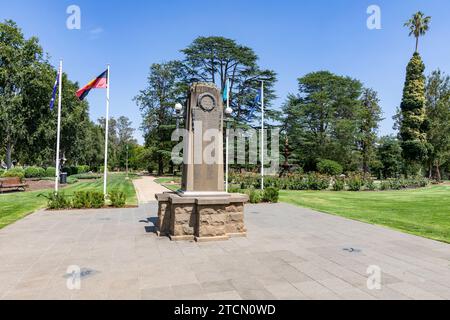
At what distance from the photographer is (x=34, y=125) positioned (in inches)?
1318

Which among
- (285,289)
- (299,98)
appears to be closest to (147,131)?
(299,98)

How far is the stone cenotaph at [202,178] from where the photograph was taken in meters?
7.92

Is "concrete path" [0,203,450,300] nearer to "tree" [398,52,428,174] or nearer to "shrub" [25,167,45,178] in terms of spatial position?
"tree" [398,52,428,174]

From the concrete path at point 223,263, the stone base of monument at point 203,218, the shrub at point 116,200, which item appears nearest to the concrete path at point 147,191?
the shrub at point 116,200

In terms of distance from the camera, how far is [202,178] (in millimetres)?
8500

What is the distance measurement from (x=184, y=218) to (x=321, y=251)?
3.58 meters

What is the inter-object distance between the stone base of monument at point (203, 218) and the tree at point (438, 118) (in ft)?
128

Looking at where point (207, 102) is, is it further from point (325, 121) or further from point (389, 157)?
point (389, 157)

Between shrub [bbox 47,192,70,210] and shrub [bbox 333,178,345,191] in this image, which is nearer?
shrub [bbox 47,192,70,210]

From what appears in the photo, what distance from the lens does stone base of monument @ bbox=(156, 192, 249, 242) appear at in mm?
7746

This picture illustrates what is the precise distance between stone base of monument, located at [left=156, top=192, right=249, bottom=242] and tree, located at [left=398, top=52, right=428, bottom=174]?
121 ft

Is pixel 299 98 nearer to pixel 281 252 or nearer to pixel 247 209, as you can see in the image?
pixel 247 209
